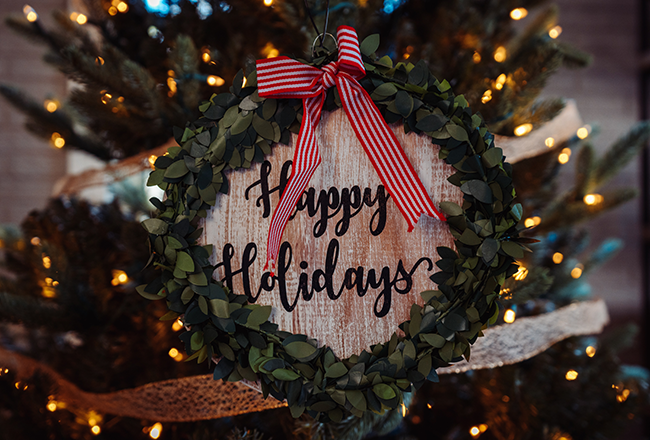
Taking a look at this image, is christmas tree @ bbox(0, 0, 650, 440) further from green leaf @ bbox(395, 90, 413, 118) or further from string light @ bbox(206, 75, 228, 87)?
green leaf @ bbox(395, 90, 413, 118)

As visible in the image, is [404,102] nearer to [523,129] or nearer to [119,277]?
[523,129]

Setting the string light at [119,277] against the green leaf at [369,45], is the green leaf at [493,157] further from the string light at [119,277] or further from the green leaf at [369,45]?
the string light at [119,277]

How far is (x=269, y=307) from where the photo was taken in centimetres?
43

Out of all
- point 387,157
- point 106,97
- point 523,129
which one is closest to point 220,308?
point 387,157

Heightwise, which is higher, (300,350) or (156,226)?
(156,226)

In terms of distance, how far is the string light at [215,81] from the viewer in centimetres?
67

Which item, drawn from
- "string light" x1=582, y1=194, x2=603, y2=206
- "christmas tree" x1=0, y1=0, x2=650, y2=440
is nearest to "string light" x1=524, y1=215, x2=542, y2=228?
"christmas tree" x1=0, y1=0, x2=650, y2=440

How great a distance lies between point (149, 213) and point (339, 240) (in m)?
0.46

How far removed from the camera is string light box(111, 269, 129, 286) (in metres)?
0.74

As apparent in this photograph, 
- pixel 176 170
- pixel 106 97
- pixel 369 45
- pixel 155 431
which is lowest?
pixel 155 431

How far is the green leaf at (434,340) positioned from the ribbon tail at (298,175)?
0.19 m

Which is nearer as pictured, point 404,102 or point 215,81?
point 404,102

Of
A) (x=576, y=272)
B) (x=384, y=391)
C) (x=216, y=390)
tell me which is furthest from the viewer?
(x=576, y=272)

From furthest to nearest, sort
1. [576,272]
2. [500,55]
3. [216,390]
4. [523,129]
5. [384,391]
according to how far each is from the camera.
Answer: [576,272], [500,55], [523,129], [216,390], [384,391]
